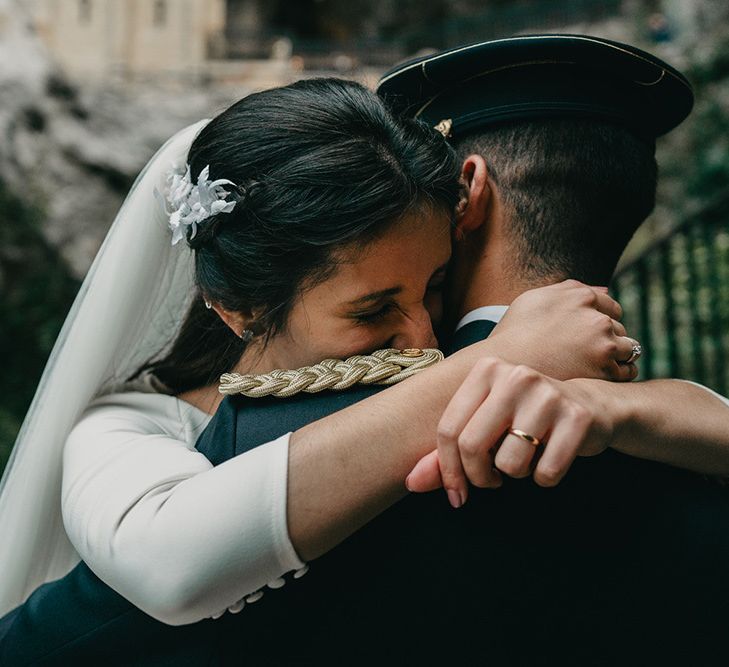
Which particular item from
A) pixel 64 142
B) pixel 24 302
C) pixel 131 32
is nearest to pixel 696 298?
pixel 24 302

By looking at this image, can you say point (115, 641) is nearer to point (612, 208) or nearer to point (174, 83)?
point (612, 208)

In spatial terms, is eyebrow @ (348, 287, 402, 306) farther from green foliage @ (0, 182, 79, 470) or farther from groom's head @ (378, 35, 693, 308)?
green foliage @ (0, 182, 79, 470)

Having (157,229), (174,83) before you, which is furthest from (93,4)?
(157,229)

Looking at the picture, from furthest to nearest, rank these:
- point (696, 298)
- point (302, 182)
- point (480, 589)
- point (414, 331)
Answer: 1. point (696, 298)
2. point (414, 331)
3. point (302, 182)
4. point (480, 589)

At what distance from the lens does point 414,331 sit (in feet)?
5.11

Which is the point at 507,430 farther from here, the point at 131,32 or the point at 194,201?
the point at 131,32

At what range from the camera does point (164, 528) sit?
111 centimetres

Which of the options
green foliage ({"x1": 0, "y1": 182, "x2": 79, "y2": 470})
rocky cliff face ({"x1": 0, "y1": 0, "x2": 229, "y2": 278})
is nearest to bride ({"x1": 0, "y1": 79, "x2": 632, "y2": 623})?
green foliage ({"x1": 0, "y1": 182, "x2": 79, "y2": 470})

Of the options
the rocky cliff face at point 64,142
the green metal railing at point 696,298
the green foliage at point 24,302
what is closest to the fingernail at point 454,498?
the green metal railing at point 696,298

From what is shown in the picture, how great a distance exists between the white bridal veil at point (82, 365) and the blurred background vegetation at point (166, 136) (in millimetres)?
3906

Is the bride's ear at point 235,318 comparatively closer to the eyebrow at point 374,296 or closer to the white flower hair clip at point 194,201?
the white flower hair clip at point 194,201

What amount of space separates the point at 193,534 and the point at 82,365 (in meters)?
0.89

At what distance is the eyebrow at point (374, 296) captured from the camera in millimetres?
1505

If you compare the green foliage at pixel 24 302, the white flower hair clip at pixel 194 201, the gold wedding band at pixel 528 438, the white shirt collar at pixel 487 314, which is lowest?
the green foliage at pixel 24 302
